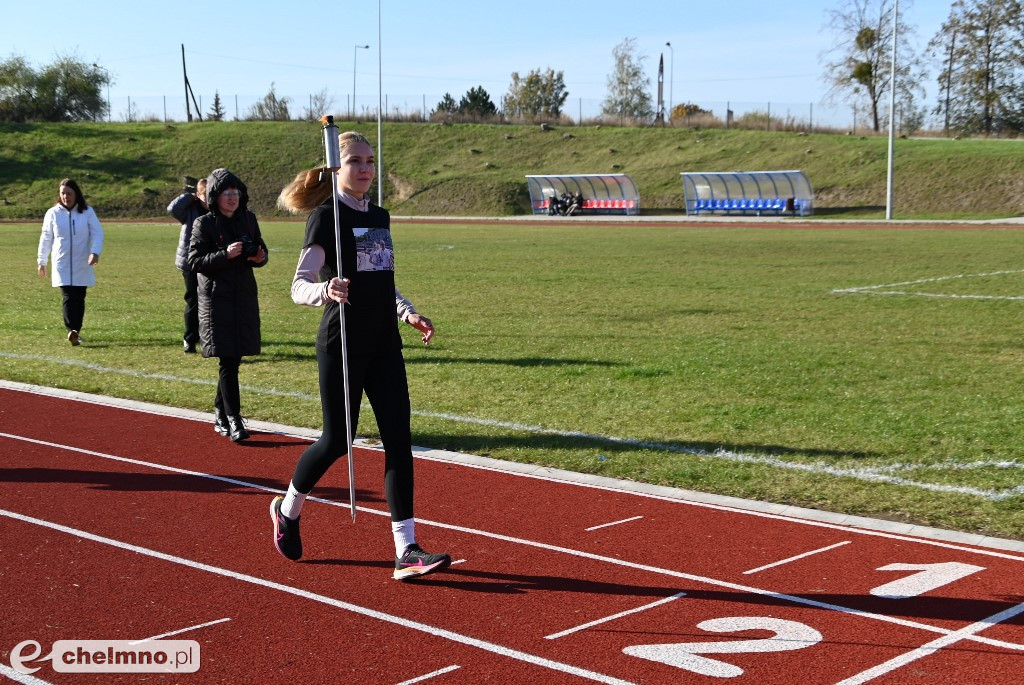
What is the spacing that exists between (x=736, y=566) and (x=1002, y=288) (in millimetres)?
15277

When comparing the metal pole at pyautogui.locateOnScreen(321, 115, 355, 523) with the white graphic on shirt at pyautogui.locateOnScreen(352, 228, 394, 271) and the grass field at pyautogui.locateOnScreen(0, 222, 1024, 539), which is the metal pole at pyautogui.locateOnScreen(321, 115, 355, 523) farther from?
the grass field at pyautogui.locateOnScreen(0, 222, 1024, 539)

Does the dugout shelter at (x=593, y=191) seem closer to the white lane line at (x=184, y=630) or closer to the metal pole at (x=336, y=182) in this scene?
the metal pole at (x=336, y=182)

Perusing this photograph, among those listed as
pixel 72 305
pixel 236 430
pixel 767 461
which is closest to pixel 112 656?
pixel 236 430

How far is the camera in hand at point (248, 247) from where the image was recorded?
8.64 m

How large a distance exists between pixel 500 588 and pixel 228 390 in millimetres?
4047

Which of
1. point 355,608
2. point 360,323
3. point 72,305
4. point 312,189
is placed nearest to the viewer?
point 355,608

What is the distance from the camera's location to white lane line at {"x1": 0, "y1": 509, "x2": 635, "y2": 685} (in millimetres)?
4285

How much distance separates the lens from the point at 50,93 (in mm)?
93000

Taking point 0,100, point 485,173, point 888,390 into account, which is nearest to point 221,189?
point 888,390

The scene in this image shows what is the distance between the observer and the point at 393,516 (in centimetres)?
548

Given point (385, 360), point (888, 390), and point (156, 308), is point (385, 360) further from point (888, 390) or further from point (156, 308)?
point (156, 308)

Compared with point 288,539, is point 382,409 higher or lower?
higher

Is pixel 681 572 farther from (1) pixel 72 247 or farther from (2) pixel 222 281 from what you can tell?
(1) pixel 72 247

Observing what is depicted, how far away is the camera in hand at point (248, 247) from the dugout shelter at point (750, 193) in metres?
45.8
